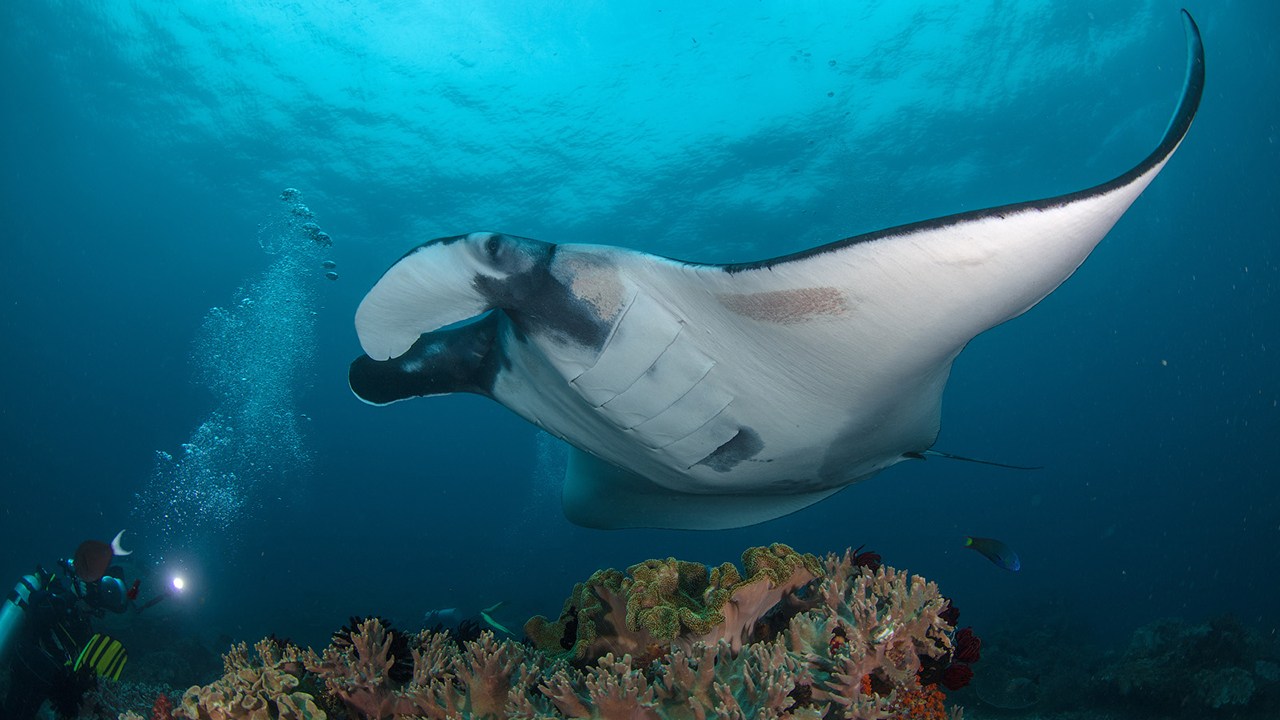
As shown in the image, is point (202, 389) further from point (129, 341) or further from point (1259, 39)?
point (1259, 39)

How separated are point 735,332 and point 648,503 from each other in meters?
2.42

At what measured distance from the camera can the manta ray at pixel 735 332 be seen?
1612mm

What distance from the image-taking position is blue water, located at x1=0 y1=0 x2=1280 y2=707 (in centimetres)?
1602

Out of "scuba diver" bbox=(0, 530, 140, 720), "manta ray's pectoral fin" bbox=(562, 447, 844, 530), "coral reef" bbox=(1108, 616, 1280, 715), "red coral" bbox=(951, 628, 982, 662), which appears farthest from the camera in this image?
"coral reef" bbox=(1108, 616, 1280, 715)

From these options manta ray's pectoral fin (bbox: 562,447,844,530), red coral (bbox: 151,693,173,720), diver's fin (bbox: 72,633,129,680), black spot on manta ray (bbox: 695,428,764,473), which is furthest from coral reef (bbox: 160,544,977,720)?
diver's fin (bbox: 72,633,129,680)

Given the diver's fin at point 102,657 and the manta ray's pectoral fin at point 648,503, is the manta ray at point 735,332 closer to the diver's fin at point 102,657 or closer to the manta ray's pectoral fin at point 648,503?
the manta ray's pectoral fin at point 648,503

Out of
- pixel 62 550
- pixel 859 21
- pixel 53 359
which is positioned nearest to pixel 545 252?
pixel 859 21

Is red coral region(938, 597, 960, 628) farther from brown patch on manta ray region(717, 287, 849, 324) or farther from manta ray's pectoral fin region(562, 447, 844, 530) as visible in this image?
manta ray's pectoral fin region(562, 447, 844, 530)

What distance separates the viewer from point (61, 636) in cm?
489

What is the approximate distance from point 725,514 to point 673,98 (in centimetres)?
1625

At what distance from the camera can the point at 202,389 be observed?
46.9 m

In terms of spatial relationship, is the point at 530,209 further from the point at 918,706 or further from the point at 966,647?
the point at 918,706

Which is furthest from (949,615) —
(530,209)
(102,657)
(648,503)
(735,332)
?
(530,209)

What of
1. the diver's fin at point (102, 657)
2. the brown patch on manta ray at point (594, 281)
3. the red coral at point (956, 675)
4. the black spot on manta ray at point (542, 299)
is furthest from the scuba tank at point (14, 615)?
the red coral at point (956, 675)
